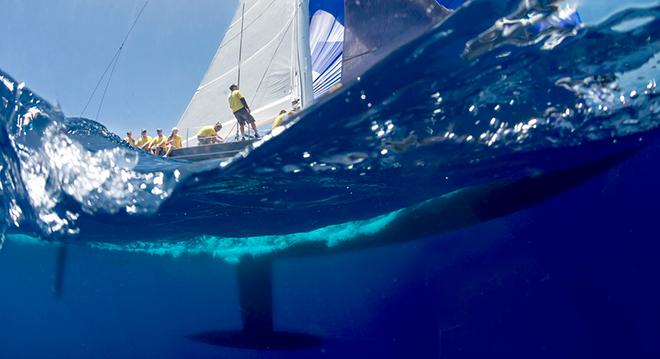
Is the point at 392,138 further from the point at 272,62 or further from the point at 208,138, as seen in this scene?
the point at 272,62

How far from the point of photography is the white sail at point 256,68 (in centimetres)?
1293

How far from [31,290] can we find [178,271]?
7.52 meters

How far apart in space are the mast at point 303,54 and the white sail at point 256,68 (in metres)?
0.02

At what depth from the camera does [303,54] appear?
11.1m

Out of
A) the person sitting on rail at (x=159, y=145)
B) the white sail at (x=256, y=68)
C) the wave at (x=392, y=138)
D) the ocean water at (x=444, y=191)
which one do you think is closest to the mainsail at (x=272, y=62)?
the white sail at (x=256, y=68)

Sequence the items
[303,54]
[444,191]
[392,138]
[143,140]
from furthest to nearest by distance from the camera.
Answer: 1. [303,54]
2. [143,140]
3. [444,191]
4. [392,138]

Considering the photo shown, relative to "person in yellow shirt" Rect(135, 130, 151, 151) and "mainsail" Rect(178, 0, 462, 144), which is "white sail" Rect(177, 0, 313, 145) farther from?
"person in yellow shirt" Rect(135, 130, 151, 151)

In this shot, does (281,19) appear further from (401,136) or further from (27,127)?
(401,136)

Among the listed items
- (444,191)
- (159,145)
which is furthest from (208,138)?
(444,191)

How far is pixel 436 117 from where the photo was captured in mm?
5477

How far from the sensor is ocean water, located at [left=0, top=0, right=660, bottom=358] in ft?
15.3

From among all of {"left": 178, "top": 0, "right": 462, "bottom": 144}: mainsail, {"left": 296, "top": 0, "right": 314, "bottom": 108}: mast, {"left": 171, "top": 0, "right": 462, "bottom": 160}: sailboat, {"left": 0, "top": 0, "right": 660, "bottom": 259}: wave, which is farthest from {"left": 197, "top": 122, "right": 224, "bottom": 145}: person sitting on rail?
{"left": 296, "top": 0, "right": 314, "bottom": 108}: mast

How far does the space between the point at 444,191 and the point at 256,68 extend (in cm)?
864

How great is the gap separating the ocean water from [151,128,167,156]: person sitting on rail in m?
1.13
